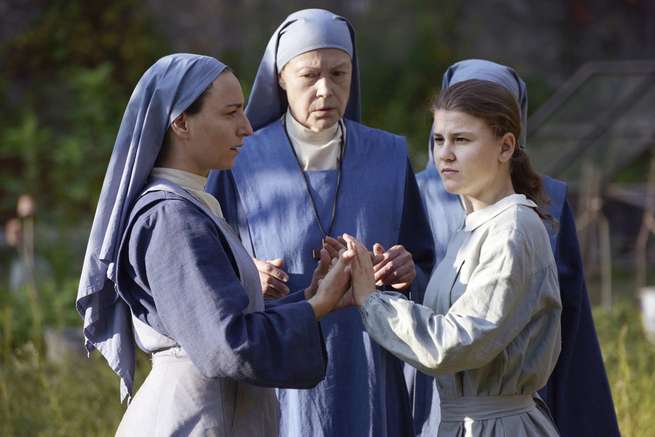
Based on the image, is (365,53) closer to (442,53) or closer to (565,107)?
(442,53)

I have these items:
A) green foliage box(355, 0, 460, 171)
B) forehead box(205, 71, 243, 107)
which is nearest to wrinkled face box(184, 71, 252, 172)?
forehead box(205, 71, 243, 107)

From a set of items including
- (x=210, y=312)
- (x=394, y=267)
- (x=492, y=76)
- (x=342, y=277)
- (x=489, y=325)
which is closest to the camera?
(x=210, y=312)

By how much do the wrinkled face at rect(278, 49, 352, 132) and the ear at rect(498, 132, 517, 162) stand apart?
0.78m

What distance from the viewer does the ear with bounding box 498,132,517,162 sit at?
9.63ft

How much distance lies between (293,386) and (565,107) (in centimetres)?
787

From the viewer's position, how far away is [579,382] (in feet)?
12.4

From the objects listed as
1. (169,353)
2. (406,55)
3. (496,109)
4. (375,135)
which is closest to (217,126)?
(169,353)

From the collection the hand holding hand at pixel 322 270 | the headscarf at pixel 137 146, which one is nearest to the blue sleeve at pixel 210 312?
the headscarf at pixel 137 146

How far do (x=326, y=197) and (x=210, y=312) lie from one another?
3.80ft

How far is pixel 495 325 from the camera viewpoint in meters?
2.72

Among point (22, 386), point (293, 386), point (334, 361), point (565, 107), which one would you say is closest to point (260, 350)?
point (293, 386)

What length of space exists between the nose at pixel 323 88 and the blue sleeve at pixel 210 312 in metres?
1.00

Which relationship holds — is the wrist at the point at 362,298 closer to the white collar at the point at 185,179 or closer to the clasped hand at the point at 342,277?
the clasped hand at the point at 342,277

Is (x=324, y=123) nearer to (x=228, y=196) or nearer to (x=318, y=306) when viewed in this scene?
(x=228, y=196)
